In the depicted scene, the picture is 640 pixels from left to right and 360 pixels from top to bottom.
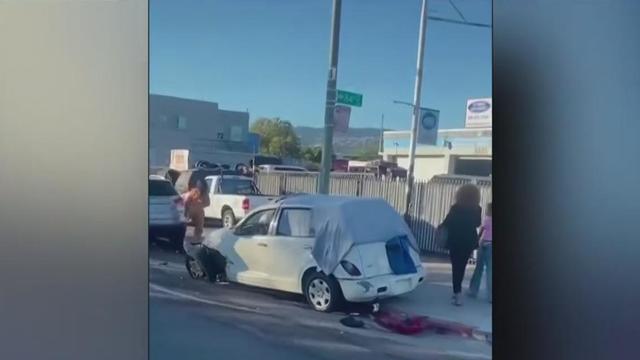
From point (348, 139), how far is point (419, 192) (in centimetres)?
33

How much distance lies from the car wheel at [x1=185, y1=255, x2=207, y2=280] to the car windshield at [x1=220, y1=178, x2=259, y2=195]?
30cm

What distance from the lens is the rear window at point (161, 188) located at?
1.64 meters

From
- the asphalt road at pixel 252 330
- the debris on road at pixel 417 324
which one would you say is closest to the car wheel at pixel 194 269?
the asphalt road at pixel 252 330

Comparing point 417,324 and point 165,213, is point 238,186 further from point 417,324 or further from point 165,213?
point 417,324

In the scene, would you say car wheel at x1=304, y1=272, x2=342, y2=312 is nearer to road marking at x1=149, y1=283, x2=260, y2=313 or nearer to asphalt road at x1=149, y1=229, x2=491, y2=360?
asphalt road at x1=149, y1=229, x2=491, y2=360

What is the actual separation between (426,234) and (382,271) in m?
0.22

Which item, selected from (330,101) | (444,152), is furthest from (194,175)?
(444,152)

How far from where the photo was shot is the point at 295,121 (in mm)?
1617

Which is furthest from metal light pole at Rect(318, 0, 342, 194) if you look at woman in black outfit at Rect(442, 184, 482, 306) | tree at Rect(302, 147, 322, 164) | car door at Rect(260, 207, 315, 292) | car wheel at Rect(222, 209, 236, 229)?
woman in black outfit at Rect(442, 184, 482, 306)

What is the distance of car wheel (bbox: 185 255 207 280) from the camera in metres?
1.66

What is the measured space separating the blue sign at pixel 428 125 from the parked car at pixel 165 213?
953mm
